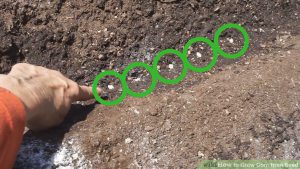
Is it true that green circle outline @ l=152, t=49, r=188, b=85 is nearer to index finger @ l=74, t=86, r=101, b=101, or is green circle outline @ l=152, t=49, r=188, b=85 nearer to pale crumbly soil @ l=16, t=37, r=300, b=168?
pale crumbly soil @ l=16, t=37, r=300, b=168

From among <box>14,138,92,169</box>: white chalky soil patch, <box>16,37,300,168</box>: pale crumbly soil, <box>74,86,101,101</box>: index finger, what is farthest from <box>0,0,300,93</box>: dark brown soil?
<box>14,138,92,169</box>: white chalky soil patch

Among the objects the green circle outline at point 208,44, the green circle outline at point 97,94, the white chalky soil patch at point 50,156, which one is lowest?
the white chalky soil patch at point 50,156

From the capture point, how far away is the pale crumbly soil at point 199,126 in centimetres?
158

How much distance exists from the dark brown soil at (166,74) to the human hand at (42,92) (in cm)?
6

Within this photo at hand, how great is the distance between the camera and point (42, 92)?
5.14 feet

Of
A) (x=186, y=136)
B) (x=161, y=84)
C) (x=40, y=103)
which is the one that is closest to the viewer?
(x=40, y=103)

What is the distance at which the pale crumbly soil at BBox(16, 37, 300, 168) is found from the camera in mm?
1579

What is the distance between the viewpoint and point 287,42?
215 centimetres

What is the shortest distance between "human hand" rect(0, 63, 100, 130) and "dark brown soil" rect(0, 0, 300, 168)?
61mm

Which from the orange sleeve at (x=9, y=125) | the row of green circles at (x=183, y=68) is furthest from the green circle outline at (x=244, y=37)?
the orange sleeve at (x=9, y=125)

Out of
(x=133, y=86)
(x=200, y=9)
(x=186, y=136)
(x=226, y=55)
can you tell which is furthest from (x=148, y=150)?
(x=200, y=9)

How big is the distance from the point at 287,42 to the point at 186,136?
2.78ft

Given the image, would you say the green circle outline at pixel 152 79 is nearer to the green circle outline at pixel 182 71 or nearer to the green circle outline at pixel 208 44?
the green circle outline at pixel 182 71

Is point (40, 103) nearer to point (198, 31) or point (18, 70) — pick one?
point (18, 70)
